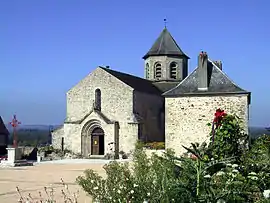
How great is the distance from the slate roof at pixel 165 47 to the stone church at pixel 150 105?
87 mm

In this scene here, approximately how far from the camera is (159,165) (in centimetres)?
554

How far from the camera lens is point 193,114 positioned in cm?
2491

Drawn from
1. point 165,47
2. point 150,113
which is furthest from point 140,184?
point 165,47

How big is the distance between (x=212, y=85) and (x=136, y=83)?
28.4 ft

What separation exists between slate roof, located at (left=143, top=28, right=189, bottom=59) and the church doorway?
32.1 ft

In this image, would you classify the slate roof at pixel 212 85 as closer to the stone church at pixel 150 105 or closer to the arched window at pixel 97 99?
the stone church at pixel 150 105

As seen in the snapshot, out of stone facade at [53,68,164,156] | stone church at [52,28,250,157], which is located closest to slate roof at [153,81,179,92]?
stone church at [52,28,250,157]

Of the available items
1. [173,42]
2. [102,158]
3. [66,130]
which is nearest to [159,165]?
[102,158]

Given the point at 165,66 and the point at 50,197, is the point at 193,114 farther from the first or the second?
the point at 50,197

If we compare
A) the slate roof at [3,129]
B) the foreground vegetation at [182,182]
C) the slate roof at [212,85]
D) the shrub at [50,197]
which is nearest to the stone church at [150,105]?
the slate roof at [212,85]

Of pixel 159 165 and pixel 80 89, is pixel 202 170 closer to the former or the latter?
pixel 159 165

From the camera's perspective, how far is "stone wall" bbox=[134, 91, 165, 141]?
3058cm

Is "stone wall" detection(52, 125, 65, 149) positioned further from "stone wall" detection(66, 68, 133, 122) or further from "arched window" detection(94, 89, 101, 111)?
"arched window" detection(94, 89, 101, 111)

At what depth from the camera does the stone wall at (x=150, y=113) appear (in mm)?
30578
